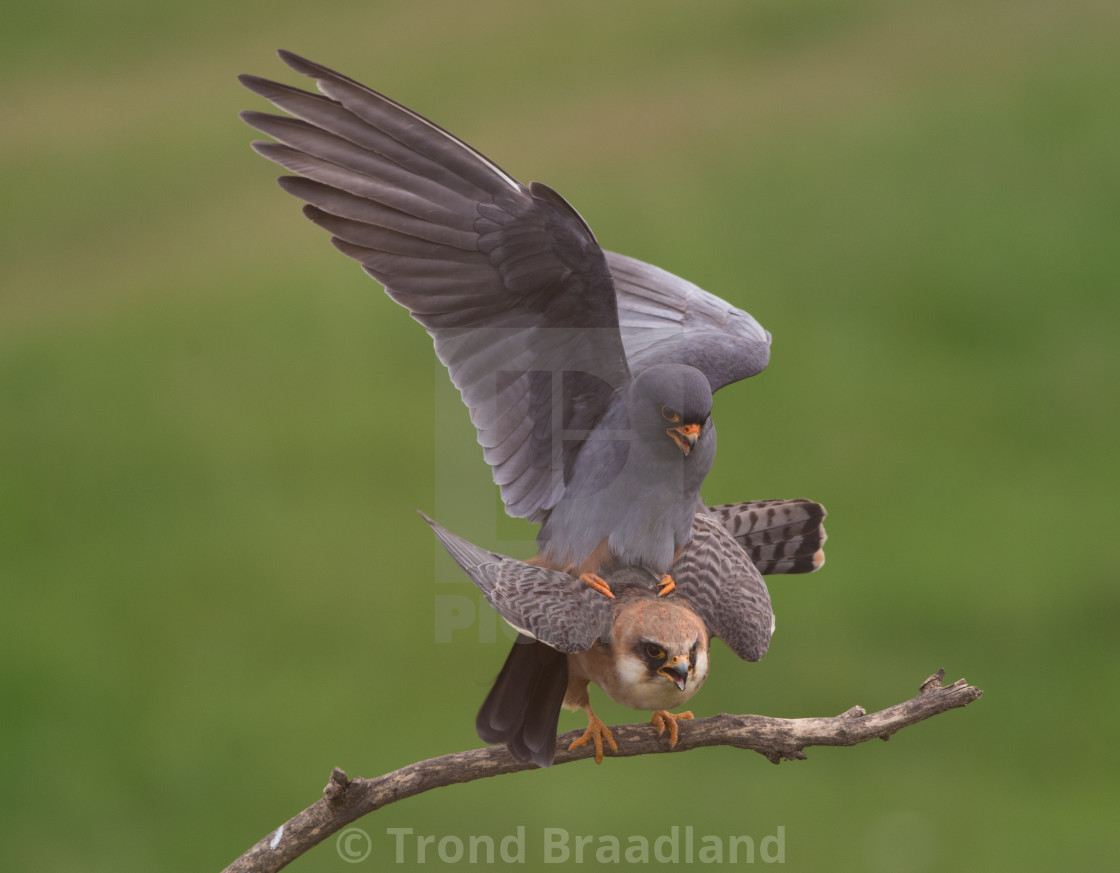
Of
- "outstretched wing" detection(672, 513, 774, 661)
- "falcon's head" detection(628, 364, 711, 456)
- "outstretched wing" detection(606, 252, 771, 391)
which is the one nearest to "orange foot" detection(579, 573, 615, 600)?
"outstretched wing" detection(672, 513, 774, 661)

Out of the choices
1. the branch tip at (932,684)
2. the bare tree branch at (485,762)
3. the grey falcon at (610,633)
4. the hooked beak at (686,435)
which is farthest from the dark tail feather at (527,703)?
the branch tip at (932,684)

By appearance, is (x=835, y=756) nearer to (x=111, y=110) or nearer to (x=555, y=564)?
(x=555, y=564)

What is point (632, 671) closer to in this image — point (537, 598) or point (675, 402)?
point (537, 598)

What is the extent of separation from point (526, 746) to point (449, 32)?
12.4 meters

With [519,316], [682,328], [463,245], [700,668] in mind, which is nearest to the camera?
[700,668]

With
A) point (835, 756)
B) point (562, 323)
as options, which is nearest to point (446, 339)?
point (562, 323)

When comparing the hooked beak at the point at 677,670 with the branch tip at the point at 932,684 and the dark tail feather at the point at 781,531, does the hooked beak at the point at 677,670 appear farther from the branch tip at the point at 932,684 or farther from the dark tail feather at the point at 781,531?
the dark tail feather at the point at 781,531

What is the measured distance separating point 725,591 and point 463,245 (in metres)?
1.73

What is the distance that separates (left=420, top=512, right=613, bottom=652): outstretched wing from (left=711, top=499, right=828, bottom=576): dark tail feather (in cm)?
107

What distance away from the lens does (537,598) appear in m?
4.58

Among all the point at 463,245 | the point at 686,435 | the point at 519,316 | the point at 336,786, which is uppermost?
the point at 463,245

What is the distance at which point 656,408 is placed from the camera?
4590 millimetres

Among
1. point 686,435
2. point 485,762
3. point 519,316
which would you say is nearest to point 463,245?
point 519,316

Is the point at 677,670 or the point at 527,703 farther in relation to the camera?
the point at 527,703
